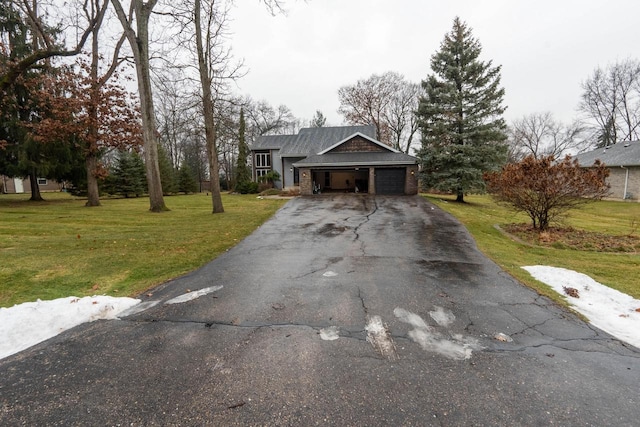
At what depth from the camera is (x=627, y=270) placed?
6.23 m

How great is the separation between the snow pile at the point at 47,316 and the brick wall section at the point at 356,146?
70.7 ft

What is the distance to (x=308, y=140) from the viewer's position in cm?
3091

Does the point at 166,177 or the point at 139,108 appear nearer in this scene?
the point at 139,108

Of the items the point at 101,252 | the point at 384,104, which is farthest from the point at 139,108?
the point at 384,104

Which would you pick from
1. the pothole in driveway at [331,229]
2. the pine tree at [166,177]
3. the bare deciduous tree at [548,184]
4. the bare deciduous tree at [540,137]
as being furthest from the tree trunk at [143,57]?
the bare deciduous tree at [540,137]

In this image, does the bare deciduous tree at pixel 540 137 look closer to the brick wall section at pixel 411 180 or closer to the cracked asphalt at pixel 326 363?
the brick wall section at pixel 411 180

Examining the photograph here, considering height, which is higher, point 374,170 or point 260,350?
point 374,170

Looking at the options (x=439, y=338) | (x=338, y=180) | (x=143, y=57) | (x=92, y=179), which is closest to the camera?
(x=439, y=338)

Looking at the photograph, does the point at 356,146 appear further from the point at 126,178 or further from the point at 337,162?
the point at 126,178

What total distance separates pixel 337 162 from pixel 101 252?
1734cm

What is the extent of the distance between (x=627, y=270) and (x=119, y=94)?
73.6 feet

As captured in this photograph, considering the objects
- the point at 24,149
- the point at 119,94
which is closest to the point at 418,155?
the point at 119,94

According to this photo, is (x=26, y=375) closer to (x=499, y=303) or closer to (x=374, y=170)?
(x=499, y=303)

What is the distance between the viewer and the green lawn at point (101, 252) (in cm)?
499
